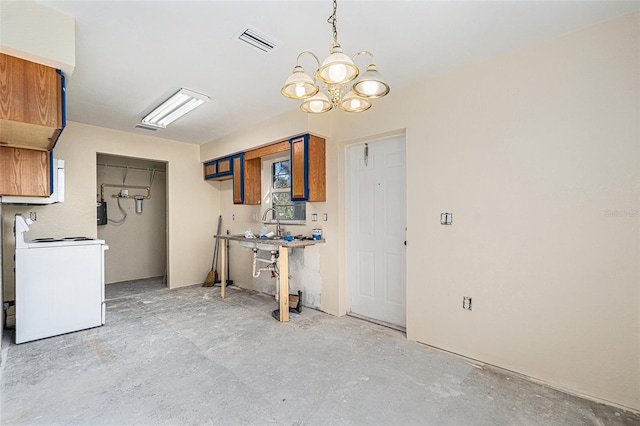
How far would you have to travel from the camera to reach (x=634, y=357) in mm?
2062

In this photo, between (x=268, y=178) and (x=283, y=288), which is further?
(x=268, y=178)

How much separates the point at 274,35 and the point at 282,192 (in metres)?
2.80

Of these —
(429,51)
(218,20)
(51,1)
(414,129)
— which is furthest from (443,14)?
(51,1)

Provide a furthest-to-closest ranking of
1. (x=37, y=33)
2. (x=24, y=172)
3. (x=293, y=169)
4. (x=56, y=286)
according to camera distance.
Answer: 1. (x=293, y=169)
2. (x=56, y=286)
3. (x=24, y=172)
4. (x=37, y=33)

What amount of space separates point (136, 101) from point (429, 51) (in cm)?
328

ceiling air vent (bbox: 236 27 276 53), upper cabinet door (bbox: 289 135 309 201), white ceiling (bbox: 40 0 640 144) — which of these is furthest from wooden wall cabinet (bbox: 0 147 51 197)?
upper cabinet door (bbox: 289 135 309 201)

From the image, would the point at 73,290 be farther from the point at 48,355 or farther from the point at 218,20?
the point at 218,20

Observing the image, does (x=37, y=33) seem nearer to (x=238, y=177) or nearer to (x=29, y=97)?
(x=29, y=97)

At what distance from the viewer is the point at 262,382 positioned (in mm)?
2373

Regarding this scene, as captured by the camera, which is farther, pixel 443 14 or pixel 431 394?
pixel 431 394

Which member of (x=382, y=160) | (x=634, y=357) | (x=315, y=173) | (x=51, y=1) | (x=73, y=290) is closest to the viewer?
(x=51, y=1)

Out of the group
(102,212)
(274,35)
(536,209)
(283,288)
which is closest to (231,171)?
(283,288)

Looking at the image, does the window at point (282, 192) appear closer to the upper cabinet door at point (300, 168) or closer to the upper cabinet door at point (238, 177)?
the upper cabinet door at point (238, 177)

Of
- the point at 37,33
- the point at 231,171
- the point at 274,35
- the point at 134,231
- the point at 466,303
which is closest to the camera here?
the point at 37,33
